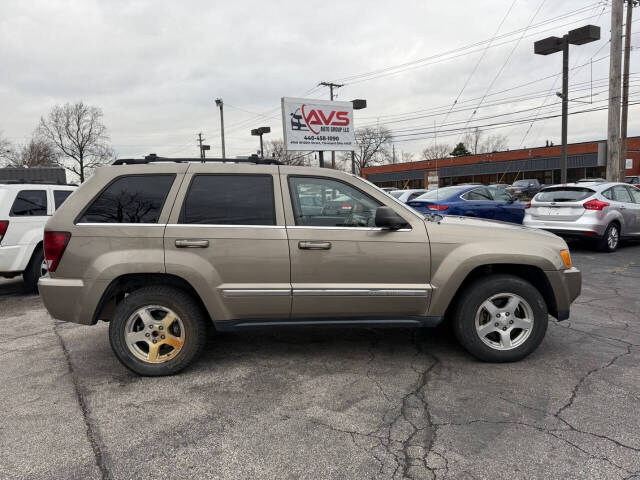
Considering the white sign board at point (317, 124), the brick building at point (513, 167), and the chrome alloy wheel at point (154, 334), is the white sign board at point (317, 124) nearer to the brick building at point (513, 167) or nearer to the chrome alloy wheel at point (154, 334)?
the chrome alloy wheel at point (154, 334)

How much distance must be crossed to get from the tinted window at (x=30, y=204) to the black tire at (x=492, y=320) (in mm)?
6496

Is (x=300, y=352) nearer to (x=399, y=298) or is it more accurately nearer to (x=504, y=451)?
(x=399, y=298)

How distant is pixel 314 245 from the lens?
369 centimetres

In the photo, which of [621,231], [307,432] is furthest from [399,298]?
[621,231]

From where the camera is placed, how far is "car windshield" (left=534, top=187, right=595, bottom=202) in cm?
969

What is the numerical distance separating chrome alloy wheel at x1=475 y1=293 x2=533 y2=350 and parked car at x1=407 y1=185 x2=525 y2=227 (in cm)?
660

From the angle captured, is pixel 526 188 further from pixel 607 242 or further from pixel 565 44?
pixel 607 242

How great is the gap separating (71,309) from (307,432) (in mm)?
2186

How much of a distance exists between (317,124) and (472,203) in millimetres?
7311

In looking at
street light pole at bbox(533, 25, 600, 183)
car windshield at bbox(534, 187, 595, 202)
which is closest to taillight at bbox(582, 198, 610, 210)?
car windshield at bbox(534, 187, 595, 202)

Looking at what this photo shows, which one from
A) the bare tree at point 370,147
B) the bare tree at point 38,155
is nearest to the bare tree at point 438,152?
the bare tree at point 370,147

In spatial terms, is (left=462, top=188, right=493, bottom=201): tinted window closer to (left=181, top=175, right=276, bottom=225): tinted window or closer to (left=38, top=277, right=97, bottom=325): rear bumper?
(left=181, top=175, right=276, bottom=225): tinted window

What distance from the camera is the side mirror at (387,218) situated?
3611 mm

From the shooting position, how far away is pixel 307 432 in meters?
2.88
